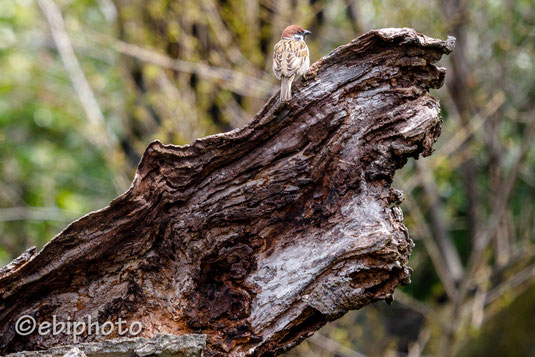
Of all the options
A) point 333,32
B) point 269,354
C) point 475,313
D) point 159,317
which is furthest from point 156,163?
point 333,32

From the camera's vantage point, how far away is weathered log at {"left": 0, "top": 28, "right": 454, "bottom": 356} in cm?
288

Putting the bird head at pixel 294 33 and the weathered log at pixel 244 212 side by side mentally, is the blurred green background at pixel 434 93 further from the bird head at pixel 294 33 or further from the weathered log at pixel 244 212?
the weathered log at pixel 244 212

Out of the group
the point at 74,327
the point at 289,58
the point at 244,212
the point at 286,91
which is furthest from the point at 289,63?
the point at 74,327

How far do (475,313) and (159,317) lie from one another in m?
5.37

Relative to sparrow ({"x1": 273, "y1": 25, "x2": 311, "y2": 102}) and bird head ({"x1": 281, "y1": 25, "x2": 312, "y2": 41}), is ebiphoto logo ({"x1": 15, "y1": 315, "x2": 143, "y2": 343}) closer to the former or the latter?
sparrow ({"x1": 273, "y1": 25, "x2": 311, "y2": 102})

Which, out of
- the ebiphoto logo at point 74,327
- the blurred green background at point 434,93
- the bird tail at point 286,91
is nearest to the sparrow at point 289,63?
the bird tail at point 286,91

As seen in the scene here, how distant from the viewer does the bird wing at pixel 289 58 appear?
3.38 meters

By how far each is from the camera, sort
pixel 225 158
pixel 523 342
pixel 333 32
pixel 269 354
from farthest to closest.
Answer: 1. pixel 333 32
2. pixel 523 342
3. pixel 225 158
4. pixel 269 354

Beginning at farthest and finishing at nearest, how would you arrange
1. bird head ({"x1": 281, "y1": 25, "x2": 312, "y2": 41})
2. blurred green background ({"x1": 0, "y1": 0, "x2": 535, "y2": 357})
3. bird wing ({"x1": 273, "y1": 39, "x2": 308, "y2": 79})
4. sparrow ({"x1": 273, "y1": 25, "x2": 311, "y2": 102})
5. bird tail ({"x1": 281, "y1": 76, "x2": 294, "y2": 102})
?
blurred green background ({"x1": 0, "y1": 0, "x2": 535, "y2": 357})
bird head ({"x1": 281, "y1": 25, "x2": 312, "y2": 41})
bird wing ({"x1": 273, "y1": 39, "x2": 308, "y2": 79})
sparrow ({"x1": 273, "y1": 25, "x2": 311, "y2": 102})
bird tail ({"x1": 281, "y1": 76, "x2": 294, "y2": 102})

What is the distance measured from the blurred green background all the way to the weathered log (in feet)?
13.0

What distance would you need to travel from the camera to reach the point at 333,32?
905 cm

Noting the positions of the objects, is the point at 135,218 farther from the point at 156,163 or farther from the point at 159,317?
the point at 159,317

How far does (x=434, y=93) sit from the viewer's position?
8.69 m

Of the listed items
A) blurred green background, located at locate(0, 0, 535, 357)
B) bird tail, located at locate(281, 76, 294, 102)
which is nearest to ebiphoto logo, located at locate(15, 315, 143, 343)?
bird tail, located at locate(281, 76, 294, 102)
